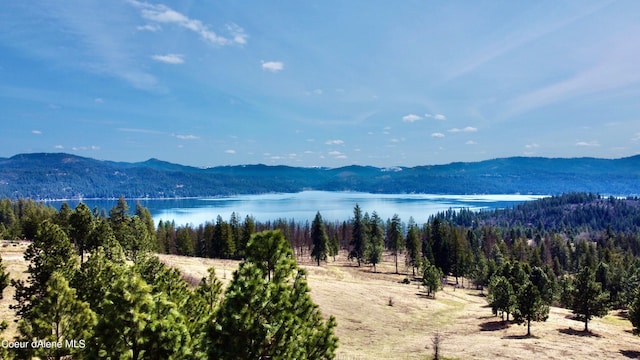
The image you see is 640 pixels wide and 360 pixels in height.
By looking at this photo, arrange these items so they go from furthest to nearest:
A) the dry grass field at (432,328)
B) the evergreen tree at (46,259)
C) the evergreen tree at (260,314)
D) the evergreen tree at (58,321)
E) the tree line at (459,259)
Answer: the tree line at (459,259), the dry grass field at (432,328), the evergreen tree at (46,259), the evergreen tree at (58,321), the evergreen tree at (260,314)

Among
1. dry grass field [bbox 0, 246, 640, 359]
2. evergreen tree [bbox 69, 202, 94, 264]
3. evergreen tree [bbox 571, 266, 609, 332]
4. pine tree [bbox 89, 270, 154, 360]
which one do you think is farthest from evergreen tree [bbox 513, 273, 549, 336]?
evergreen tree [bbox 69, 202, 94, 264]

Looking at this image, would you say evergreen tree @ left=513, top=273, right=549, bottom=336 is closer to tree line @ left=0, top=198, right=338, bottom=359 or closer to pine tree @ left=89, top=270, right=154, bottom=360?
tree line @ left=0, top=198, right=338, bottom=359

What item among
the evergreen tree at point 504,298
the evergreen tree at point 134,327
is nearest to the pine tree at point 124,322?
the evergreen tree at point 134,327

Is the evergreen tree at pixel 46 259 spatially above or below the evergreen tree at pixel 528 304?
above

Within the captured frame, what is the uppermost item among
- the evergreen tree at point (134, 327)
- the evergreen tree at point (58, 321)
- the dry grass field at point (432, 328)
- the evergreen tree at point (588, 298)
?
the evergreen tree at point (134, 327)

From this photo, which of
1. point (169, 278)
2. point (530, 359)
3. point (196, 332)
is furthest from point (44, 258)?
point (530, 359)

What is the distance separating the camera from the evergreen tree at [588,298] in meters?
53.2

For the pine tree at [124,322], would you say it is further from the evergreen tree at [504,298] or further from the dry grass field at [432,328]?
the evergreen tree at [504,298]

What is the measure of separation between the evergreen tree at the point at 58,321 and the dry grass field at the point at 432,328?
1576 centimetres

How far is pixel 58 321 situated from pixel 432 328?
153ft

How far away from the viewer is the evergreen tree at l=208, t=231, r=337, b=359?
12.3 meters

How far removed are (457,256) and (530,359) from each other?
74.1m

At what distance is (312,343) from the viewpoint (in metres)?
14.5

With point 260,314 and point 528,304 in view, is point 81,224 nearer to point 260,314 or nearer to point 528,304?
point 260,314
